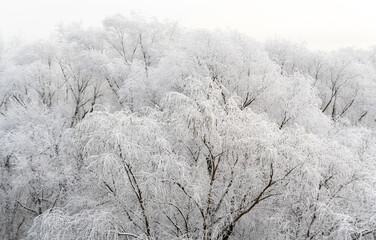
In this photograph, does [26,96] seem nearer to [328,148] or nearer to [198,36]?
[198,36]

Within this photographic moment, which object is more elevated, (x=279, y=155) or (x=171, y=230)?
(x=279, y=155)

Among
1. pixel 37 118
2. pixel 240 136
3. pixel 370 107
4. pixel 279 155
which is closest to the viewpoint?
pixel 279 155

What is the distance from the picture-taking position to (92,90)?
2514 centimetres

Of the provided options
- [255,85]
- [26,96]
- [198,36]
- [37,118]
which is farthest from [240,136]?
[26,96]

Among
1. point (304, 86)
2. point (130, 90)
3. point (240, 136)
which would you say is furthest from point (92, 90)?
point (240, 136)

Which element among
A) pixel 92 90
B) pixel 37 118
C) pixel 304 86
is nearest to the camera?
pixel 304 86

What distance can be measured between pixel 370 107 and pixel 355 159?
41.3ft

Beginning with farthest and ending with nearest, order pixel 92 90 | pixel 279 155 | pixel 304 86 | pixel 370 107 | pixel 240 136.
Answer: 1. pixel 92 90
2. pixel 370 107
3. pixel 304 86
4. pixel 240 136
5. pixel 279 155

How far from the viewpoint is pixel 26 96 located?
2067cm

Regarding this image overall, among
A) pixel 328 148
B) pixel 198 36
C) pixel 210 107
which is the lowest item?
pixel 328 148

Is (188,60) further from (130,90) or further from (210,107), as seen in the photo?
(210,107)

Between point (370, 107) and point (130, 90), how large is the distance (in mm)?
16230

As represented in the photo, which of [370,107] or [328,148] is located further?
[370,107]

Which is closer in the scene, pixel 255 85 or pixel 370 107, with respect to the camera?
pixel 255 85
